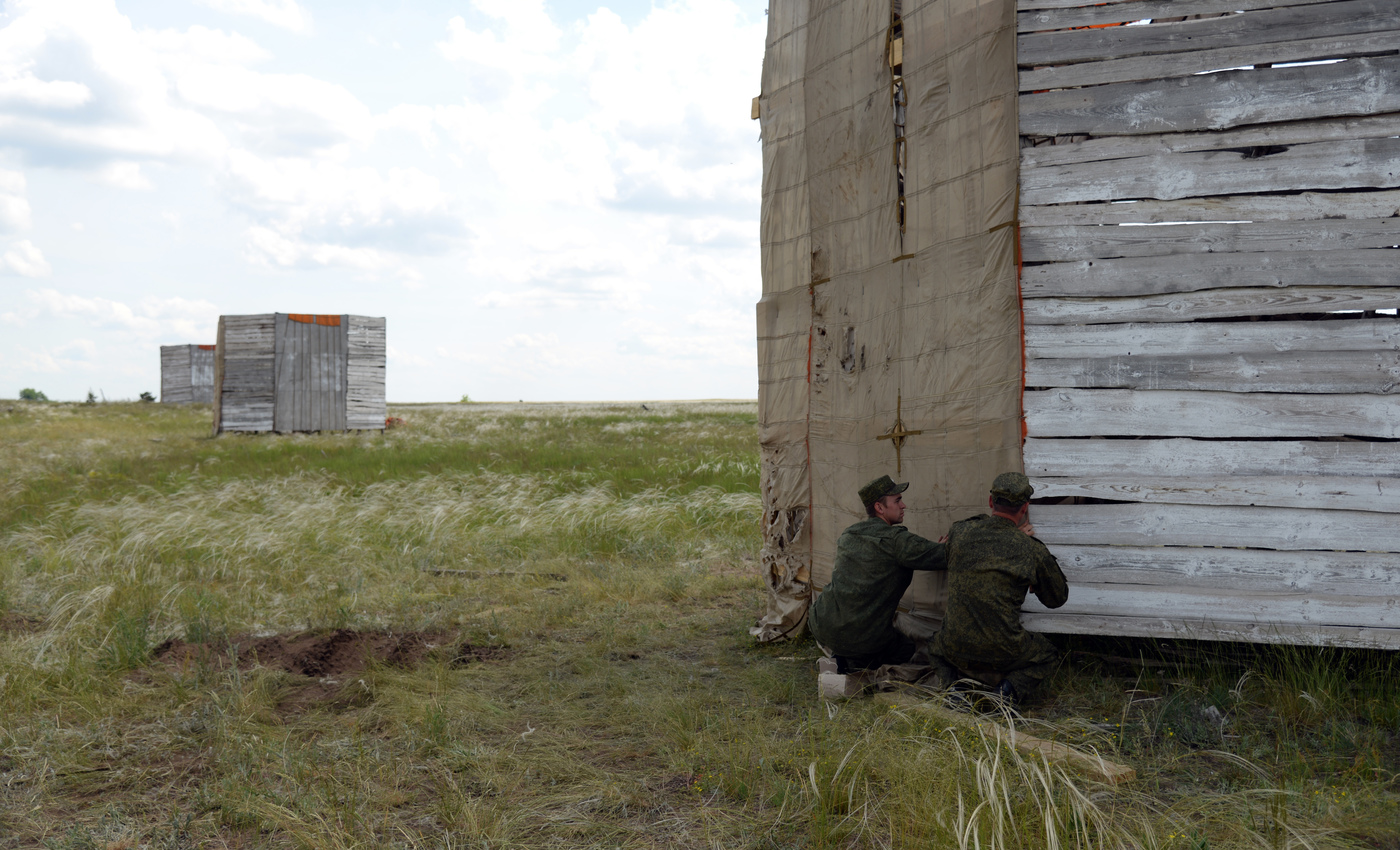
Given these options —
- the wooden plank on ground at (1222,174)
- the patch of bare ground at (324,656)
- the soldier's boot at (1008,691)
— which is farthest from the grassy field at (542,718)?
the wooden plank on ground at (1222,174)

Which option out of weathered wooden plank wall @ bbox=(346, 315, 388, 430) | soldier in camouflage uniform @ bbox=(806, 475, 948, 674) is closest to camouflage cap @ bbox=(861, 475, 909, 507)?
soldier in camouflage uniform @ bbox=(806, 475, 948, 674)

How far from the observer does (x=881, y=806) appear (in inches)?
152

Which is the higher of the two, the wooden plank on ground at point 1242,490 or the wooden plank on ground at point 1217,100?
the wooden plank on ground at point 1217,100

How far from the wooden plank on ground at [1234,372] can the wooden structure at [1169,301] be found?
12mm

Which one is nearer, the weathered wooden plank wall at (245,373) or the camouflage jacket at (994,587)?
the camouflage jacket at (994,587)

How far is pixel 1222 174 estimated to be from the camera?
4.98 metres

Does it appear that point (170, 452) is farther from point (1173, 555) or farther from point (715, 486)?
point (1173, 555)

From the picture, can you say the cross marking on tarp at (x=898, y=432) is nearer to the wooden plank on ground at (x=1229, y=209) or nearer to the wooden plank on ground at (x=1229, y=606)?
the wooden plank on ground at (x=1229, y=606)

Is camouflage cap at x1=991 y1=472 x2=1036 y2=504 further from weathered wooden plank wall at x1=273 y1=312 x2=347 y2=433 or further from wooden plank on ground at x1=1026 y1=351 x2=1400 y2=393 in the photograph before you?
weathered wooden plank wall at x1=273 y1=312 x2=347 y2=433

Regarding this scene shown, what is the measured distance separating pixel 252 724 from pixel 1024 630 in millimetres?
4533

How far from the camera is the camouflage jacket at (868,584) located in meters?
5.29

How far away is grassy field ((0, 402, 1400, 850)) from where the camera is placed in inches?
148

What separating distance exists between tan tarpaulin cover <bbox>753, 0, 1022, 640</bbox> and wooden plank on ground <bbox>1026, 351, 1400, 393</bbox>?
35 centimetres

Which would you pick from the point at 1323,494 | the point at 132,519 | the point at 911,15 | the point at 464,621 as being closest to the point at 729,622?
the point at 464,621
